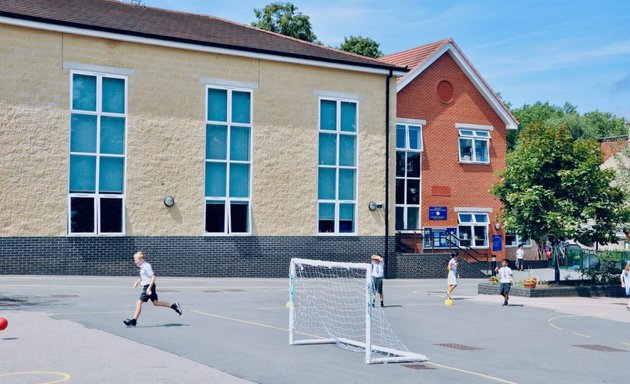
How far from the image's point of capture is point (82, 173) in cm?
3247

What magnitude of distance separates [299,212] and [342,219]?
2436 millimetres

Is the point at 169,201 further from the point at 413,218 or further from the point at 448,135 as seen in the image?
the point at 448,135

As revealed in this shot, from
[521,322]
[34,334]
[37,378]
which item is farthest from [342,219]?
[37,378]

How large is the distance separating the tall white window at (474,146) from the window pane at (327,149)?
1027cm

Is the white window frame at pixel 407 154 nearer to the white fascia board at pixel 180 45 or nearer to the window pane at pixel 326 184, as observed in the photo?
the white fascia board at pixel 180 45

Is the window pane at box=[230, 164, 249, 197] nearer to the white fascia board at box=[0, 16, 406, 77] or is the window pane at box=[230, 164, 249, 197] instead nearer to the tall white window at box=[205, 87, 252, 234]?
the tall white window at box=[205, 87, 252, 234]

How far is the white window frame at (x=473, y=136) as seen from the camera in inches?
1810

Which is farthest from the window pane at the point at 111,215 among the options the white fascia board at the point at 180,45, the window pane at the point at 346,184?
the window pane at the point at 346,184

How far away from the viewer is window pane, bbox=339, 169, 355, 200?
127 ft

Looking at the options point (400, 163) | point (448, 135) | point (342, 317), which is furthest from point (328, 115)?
point (342, 317)

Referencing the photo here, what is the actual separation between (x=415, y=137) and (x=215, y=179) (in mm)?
13199

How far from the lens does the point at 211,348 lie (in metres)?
15.8

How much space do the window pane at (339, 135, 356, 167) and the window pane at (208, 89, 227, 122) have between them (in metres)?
5.88

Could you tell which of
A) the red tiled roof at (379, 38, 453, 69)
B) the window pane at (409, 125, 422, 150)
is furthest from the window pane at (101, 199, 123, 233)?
the red tiled roof at (379, 38, 453, 69)
